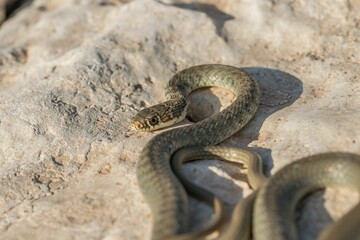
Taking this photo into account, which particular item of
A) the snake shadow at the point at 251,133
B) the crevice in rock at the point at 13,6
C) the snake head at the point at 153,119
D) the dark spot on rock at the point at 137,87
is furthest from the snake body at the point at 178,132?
the crevice in rock at the point at 13,6

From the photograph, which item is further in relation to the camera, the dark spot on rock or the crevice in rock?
the crevice in rock

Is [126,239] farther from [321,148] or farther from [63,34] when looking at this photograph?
[63,34]

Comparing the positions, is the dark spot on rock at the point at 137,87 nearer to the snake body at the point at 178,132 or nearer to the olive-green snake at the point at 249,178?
the snake body at the point at 178,132

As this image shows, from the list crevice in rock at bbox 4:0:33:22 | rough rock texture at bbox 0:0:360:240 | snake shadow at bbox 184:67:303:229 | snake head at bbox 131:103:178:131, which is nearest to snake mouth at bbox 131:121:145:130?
snake head at bbox 131:103:178:131

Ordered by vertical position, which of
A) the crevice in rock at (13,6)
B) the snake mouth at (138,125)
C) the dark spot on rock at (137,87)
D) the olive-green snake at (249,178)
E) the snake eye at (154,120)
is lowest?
the crevice in rock at (13,6)

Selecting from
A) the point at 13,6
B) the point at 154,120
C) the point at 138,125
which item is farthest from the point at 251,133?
the point at 13,6

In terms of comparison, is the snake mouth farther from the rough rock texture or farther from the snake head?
the rough rock texture
